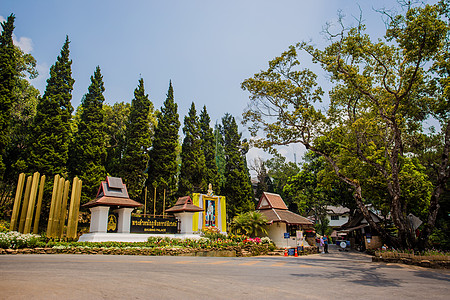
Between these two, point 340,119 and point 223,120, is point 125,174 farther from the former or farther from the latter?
point 223,120

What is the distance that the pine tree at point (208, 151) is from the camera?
116ft

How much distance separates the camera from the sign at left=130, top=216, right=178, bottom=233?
19.1 metres

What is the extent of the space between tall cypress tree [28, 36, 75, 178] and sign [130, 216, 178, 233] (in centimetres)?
957

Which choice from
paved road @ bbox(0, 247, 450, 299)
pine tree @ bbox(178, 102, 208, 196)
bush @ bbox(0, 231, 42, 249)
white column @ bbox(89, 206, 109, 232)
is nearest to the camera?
paved road @ bbox(0, 247, 450, 299)

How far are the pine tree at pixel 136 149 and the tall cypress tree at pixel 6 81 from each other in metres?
9.50

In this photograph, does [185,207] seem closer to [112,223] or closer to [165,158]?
[112,223]

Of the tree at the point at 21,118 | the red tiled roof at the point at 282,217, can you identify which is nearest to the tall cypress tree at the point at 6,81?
the tree at the point at 21,118

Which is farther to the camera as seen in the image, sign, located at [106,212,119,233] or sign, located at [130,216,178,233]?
sign, located at [130,216,178,233]

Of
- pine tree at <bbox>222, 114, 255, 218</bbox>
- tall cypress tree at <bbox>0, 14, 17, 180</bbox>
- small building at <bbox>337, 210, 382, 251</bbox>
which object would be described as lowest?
small building at <bbox>337, 210, 382, 251</bbox>

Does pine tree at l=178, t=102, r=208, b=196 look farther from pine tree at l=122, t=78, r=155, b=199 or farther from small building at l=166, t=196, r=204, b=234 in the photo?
small building at l=166, t=196, r=204, b=234

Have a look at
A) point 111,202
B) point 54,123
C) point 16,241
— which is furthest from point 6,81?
point 16,241

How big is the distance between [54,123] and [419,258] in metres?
26.6

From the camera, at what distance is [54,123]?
2502cm

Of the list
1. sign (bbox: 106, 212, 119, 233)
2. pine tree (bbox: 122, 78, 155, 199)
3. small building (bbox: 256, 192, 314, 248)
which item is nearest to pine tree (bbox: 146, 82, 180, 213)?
pine tree (bbox: 122, 78, 155, 199)
